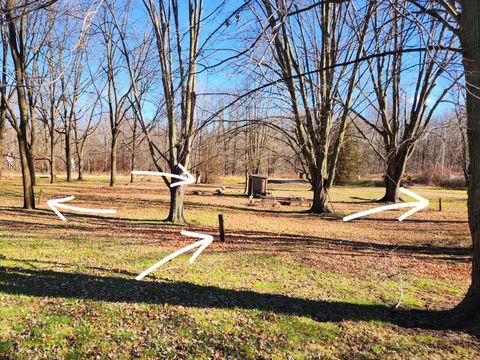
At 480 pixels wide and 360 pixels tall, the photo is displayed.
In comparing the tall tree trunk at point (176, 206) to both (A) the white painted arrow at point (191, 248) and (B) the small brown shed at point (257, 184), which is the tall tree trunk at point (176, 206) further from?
(B) the small brown shed at point (257, 184)

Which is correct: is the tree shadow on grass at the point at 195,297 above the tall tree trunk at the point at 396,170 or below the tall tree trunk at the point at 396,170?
below

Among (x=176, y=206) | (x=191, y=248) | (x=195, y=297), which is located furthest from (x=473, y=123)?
(x=176, y=206)

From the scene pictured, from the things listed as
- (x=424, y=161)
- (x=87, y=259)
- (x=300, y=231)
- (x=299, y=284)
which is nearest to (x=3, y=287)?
(x=87, y=259)

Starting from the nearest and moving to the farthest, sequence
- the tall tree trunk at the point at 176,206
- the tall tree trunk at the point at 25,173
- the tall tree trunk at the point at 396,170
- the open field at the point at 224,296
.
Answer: the open field at the point at 224,296, the tall tree trunk at the point at 176,206, the tall tree trunk at the point at 25,173, the tall tree trunk at the point at 396,170

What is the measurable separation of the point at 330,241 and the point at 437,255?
2829 millimetres

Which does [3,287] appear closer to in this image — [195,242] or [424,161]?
[195,242]

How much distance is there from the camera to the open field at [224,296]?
4.02m

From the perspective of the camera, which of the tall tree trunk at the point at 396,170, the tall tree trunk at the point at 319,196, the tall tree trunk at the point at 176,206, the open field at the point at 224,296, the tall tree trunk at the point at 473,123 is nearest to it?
the open field at the point at 224,296

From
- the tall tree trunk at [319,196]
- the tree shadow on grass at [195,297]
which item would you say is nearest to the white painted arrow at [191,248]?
the tree shadow on grass at [195,297]

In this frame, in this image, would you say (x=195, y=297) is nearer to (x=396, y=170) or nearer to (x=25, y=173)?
(x=25, y=173)

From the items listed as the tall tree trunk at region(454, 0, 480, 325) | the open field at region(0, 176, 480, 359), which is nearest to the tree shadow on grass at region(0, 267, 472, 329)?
the open field at region(0, 176, 480, 359)

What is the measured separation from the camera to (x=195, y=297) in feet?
18.2

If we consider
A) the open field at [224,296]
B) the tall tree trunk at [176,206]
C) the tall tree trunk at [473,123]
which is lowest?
the open field at [224,296]

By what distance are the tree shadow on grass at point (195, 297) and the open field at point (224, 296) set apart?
3 centimetres
